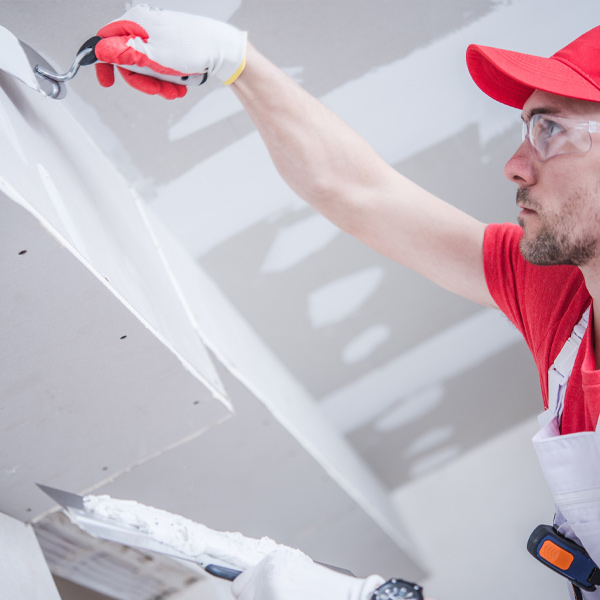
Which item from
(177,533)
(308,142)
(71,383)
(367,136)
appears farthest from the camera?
(367,136)

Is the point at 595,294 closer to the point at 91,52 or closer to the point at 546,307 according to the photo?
the point at 546,307

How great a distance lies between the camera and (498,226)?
1.41m

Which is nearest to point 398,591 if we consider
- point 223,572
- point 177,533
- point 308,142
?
point 223,572

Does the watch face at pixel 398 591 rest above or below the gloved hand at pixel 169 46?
below

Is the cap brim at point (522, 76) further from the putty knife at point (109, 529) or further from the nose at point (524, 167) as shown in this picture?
the putty knife at point (109, 529)

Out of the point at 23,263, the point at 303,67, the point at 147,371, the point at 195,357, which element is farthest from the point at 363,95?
the point at 23,263

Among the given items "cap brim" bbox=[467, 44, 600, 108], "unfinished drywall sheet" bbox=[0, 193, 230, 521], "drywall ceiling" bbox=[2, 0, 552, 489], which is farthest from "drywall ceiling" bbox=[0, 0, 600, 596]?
"cap brim" bbox=[467, 44, 600, 108]

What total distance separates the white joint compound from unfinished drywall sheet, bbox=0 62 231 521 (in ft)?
0.22

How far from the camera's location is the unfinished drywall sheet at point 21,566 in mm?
1115

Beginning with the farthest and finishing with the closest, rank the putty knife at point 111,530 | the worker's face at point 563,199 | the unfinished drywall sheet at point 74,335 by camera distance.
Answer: the putty knife at point 111,530 < the worker's face at point 563,199 < the unfinished drywall sheet at point 74,335

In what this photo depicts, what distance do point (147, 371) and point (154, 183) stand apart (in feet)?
2.59

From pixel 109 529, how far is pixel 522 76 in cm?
114

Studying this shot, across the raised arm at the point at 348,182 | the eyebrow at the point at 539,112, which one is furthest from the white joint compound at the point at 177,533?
the eyebrow at the point at 539,112

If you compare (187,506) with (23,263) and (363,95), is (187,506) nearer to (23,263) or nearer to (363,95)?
(23,263)
